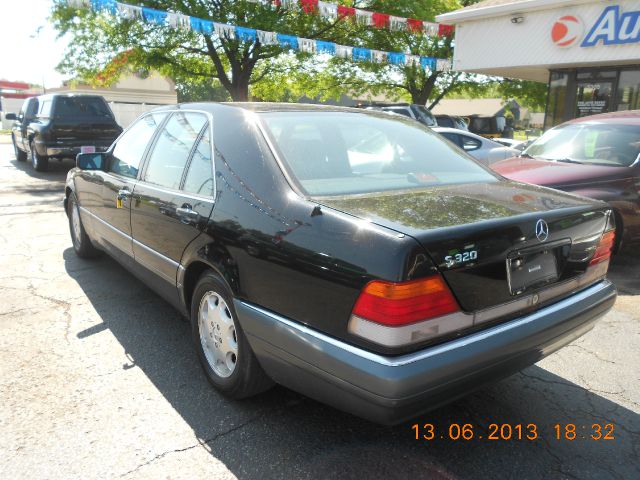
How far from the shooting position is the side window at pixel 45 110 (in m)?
12.1

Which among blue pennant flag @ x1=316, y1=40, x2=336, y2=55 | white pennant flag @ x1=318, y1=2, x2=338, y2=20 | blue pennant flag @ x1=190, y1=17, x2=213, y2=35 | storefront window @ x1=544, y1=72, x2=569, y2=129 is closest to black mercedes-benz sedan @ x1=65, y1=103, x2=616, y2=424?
blue pennant flag @ x1=190, y1=17, x2=213, y2=35

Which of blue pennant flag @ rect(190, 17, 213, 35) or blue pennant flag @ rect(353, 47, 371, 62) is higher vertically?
blue pennant flag @ rect(190, 17, 213, 35)

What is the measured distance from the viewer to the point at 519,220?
2.21m

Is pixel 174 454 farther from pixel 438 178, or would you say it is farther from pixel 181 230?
pixel 438 178

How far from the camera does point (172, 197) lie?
312cm

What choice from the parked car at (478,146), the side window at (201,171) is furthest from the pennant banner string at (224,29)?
the side window at (201,171)

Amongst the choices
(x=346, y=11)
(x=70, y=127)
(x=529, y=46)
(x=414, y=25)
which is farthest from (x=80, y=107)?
(x=529, y=46)

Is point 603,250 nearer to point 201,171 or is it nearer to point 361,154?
point 361,154

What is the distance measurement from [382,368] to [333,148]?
1396 millimetres

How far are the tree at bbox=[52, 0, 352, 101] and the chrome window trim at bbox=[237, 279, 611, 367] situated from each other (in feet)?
54.5

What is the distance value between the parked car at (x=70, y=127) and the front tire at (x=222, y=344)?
1041cm

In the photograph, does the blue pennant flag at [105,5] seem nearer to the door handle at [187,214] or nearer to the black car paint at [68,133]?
the black car paint at [68,133]

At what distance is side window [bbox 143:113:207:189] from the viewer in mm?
3172

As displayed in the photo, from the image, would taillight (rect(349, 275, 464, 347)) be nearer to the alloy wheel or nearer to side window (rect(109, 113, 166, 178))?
the alloy wheel
